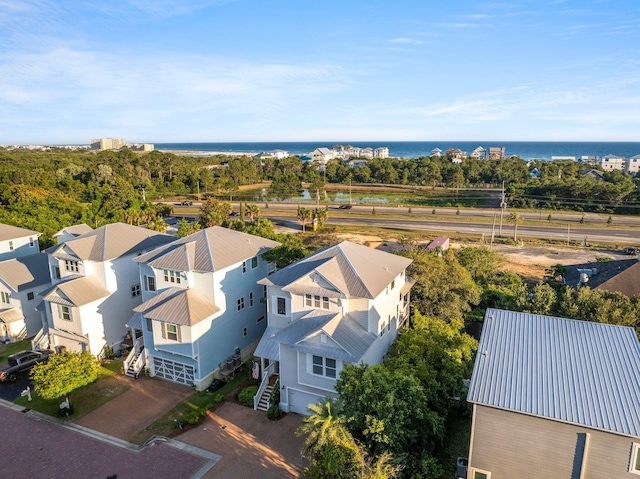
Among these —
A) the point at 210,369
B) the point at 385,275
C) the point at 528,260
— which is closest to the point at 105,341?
the point at 210,369

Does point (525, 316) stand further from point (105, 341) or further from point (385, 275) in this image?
point (105, 341)

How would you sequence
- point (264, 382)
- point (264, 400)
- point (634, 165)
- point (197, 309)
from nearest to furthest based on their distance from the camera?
point (264, 400)
point (264, 382)
point (197, 309)
point (634, 165)

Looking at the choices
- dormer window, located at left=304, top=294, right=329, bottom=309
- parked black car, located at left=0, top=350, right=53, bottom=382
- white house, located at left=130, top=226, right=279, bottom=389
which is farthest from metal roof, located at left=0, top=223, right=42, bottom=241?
dormer window, located at left=304, top=294, right=329, bottom=309

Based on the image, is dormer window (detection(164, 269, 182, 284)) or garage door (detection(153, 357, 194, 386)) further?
dormer window (detection(164, 269, 182, 284))

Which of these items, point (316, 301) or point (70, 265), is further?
point (70, 265)

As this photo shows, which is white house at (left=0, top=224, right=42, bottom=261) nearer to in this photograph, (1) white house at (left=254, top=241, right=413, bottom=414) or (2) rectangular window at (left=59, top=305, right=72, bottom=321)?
(2) rectangular window at (left=59, top=305, right=72, bottom=321)

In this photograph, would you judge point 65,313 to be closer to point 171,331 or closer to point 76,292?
point 76,292

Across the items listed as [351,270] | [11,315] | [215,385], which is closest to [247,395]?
[215,385]
